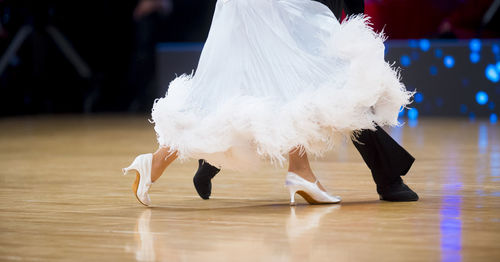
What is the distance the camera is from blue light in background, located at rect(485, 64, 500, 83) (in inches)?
266

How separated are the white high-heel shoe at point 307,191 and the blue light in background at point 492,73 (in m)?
4.43

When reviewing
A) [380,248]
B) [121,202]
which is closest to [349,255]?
[380,248]

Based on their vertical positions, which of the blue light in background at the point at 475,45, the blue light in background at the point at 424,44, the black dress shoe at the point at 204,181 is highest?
the blue light in background at the point at 475,45

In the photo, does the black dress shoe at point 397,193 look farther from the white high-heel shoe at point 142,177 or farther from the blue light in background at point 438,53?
the blue light in background at point 438,53

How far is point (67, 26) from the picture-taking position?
28.4 feet

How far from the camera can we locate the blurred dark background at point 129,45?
7059mm

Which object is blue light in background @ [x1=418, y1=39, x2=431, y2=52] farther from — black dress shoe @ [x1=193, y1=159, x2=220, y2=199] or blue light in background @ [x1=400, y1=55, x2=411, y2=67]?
black dress shoe @ [x1=193, y1=159, x2=220, y2=199]

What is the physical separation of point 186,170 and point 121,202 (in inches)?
38.1

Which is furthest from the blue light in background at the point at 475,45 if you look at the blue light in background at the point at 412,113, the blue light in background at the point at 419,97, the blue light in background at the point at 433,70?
the blue light in background at the point at 412,113

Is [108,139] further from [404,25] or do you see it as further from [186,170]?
[404,25]

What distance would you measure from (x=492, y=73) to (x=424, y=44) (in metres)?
0.59

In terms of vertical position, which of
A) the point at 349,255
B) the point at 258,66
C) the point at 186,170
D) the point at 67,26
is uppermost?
the point at 258,66

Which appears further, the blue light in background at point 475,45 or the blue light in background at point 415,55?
the blue light in background at point 415,55

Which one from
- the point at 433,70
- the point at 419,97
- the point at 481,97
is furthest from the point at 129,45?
the point at 481,97
